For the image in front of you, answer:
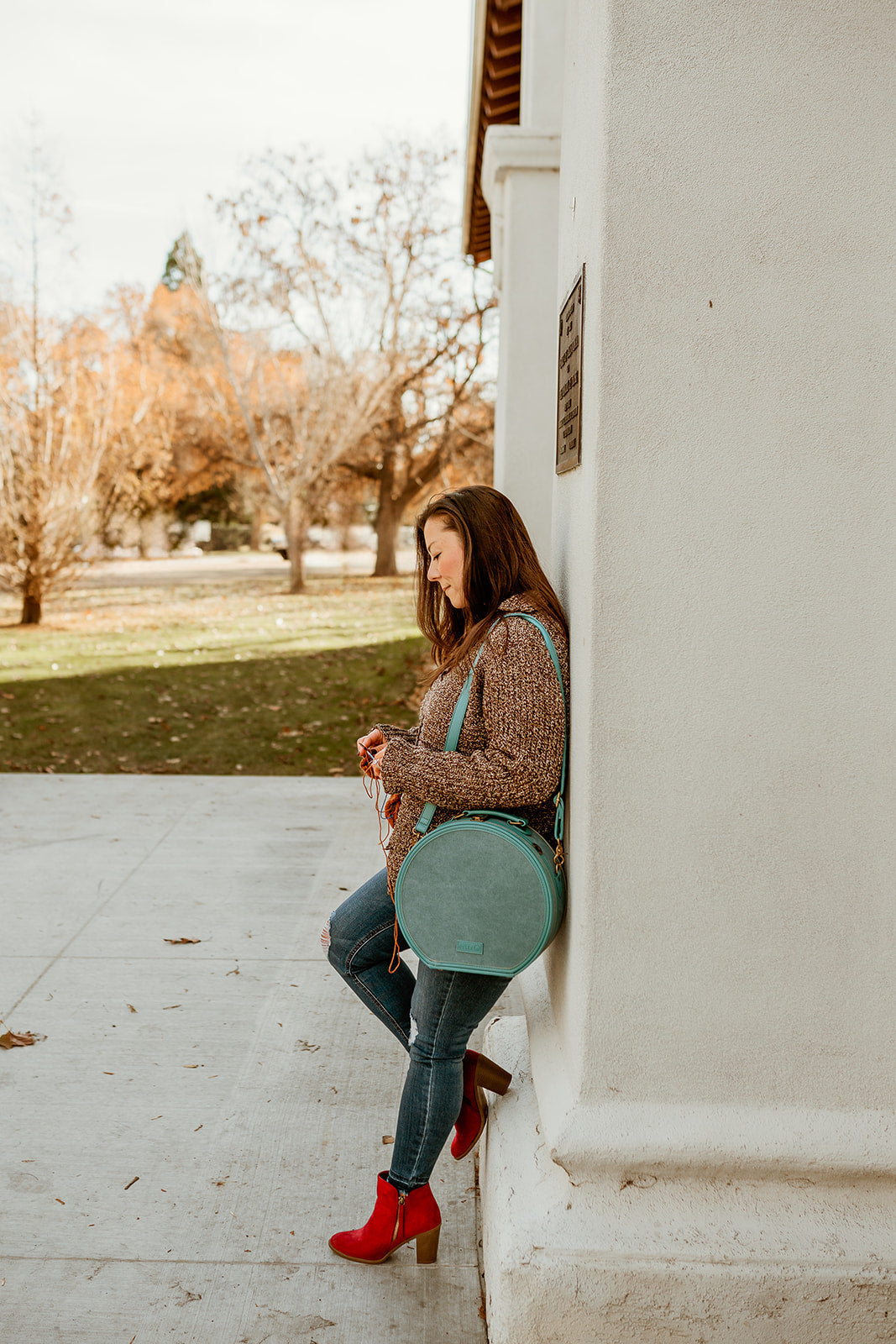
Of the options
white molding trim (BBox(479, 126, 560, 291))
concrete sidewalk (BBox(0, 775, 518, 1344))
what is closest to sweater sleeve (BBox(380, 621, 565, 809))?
concrete sidewalk (BBox(0, 775, 518, 1344))

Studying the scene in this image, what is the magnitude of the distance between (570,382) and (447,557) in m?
0.53

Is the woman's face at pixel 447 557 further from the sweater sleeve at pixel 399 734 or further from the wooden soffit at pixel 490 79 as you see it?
the wooden soffit at pixel 490 79

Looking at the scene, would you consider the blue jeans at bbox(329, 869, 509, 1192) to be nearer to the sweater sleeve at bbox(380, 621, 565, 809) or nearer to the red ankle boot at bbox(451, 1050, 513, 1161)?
the red ankle boot at bbox(451, 1050, 513, 1161)

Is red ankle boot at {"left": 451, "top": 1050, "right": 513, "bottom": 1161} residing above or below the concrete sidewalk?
above

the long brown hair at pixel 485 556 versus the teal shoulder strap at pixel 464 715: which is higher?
the long brown hair at pixel 485 556

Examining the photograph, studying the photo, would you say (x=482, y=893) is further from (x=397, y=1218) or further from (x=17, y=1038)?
(x=17, y=1038)

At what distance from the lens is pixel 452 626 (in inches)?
112

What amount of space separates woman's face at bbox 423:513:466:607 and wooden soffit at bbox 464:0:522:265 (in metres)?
2.97

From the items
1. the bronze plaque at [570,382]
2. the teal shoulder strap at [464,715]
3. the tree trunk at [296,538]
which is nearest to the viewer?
the bronze plaque at [570,382]

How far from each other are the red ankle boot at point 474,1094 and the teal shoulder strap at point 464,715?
2.12 ft

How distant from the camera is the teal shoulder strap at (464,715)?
2.38 metres

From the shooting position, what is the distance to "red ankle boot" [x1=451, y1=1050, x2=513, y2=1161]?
2670 mm

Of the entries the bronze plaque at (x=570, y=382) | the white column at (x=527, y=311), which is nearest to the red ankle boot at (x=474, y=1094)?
the bronze plaque at (x=570, y=382)

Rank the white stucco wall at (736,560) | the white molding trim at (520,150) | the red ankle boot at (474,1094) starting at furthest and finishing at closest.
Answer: the white molding trim at (520,150)
the red ankle boot at (474,1094)
the white stucco wall at (736,560)
